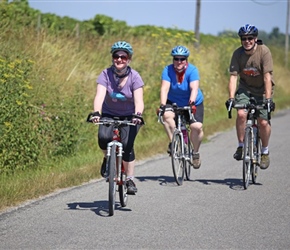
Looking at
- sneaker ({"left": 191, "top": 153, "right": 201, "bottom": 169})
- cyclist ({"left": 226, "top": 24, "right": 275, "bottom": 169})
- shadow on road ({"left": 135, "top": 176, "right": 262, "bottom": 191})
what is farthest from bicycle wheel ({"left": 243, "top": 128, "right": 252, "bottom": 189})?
sneaker ({"left": 191, "top": 153, "right": 201, "bottom": 169})

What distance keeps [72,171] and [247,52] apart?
3022 millimetres

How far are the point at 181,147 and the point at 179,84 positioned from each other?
898mm

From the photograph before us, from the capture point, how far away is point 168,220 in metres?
8.82

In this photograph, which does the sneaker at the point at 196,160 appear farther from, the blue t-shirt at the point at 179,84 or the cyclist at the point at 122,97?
the cyclist at the point at 122,97

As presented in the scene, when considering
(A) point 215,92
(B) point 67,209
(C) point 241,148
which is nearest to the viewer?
(B) point 67,209

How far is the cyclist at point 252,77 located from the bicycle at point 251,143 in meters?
0.12

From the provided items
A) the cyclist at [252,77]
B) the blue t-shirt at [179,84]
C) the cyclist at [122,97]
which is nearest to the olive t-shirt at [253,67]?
the cyclist at [252,77]

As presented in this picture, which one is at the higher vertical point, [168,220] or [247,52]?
[247,52]

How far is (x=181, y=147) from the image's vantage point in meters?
12.0

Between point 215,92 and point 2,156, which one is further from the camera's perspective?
point 215,92

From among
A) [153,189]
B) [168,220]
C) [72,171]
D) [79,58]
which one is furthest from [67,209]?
[79,58]

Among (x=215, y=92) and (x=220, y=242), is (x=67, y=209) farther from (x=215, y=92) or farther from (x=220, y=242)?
(x=215, y=92)

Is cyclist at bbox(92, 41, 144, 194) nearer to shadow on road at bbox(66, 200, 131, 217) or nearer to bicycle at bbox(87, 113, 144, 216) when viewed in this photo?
bicycle at bbox(87, 113, 144, 216)

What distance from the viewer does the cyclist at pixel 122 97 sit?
30.8ft
